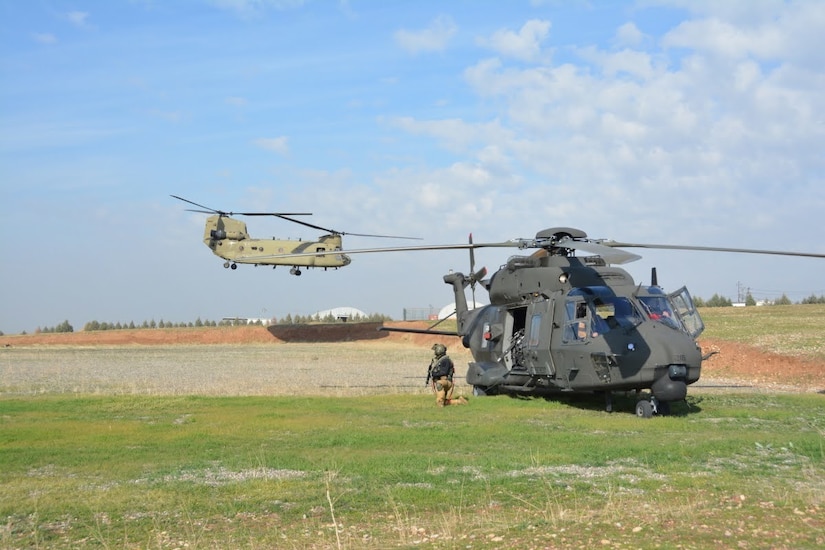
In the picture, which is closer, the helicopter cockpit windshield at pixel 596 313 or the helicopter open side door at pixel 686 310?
the helicopter cockpit windshield at pixel 596 313

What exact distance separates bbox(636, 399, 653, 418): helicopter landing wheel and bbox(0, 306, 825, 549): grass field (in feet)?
0.83

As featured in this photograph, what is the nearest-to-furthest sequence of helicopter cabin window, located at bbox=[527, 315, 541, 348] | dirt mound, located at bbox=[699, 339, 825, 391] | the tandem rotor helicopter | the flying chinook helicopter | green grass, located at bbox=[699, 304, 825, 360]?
the tandem rotor helicopter
helicopter cabin window, located at bbox=[527, 315, 541, 348]
dirt mound, located at bbox=[699, 339, 825, 391]
green grass, located at bbox=[699, 304, 825, 360]
the flying chinook helicopter

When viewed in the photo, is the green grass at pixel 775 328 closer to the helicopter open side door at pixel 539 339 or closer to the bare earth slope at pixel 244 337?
the bare earth slope at pixel 244 337

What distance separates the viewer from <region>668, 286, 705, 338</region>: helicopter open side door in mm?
18156

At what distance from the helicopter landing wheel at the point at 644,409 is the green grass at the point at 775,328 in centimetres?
1934

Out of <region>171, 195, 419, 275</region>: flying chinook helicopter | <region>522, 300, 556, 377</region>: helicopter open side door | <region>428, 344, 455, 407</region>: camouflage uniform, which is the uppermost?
<region>171, 195, 419, 275</region>: flying chinook helicopter

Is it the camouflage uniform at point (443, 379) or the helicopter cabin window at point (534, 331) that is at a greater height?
the helicopter cabin window at point (534, 331)

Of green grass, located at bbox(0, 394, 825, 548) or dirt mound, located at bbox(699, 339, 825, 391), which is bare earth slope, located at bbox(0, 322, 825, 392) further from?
green grass, located at bbox(0, 394, 825, 548)

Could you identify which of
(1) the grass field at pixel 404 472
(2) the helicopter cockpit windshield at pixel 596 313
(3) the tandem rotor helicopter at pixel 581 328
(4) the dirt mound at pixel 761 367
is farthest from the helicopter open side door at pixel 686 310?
(4) the dirt mound at pixel 761 367

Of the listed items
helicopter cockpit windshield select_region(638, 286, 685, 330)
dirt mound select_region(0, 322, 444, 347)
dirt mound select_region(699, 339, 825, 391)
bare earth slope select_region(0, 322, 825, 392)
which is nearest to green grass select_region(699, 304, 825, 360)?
dirt mound select_region(699, 339, 825, 391)

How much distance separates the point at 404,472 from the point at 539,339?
9526mm

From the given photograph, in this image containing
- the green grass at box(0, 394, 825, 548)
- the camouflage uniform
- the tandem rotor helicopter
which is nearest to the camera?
the green grass at box(0, 394, 825, 548)

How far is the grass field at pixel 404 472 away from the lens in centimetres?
755

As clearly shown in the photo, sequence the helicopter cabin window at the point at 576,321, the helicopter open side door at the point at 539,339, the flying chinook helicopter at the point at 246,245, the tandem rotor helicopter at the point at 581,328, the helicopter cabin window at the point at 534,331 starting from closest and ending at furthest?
the tandem rotor helicopter at the point at 581,328
the helicopter cabin window at the point at 576,321
the helicopter open side door at the point at 539,339
the helicopter cabin window at the point at 534,331
the flying chinook helicopter at the point at 246,245
